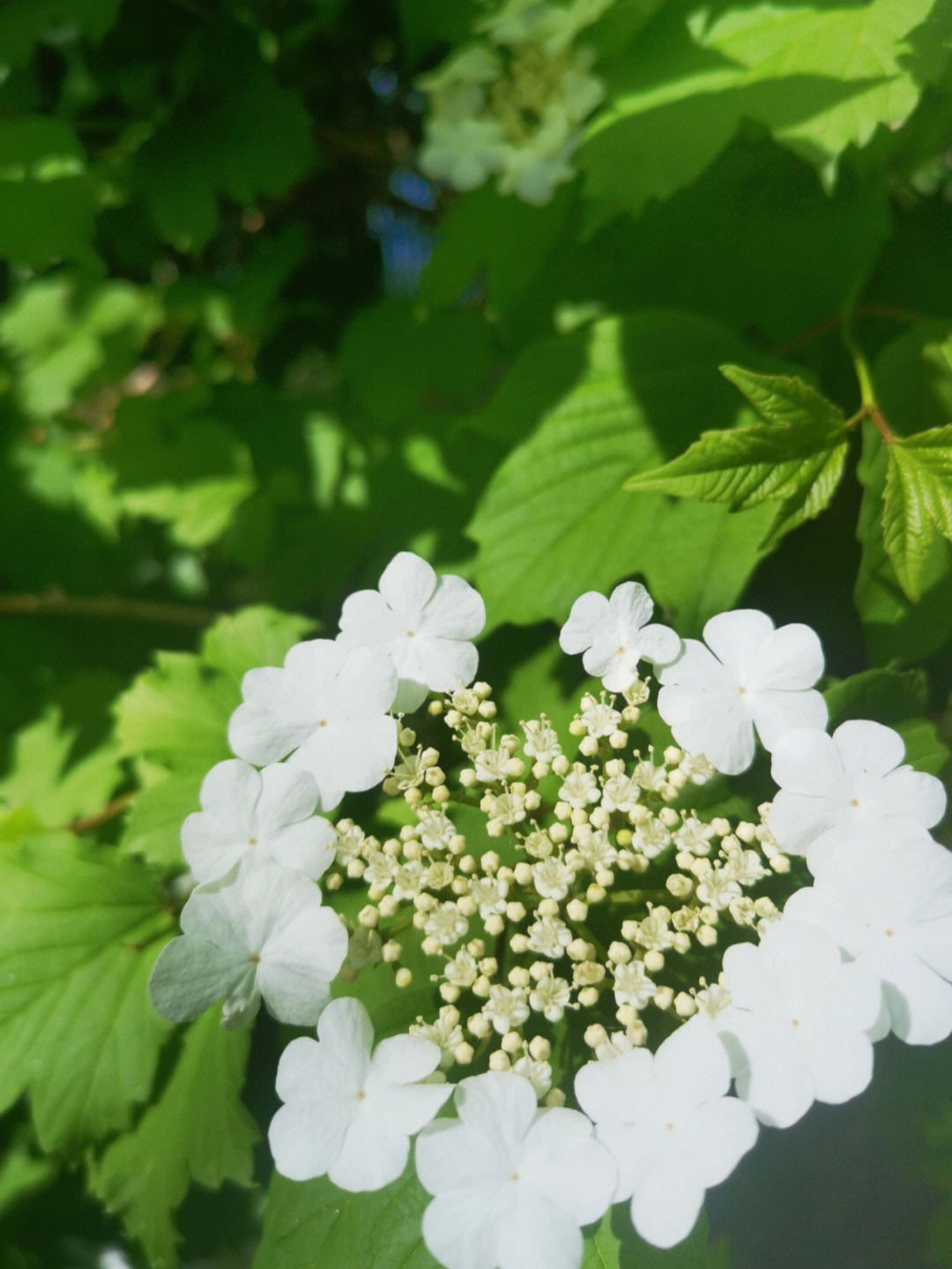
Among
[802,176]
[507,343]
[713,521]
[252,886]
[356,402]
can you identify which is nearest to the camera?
[252,886]

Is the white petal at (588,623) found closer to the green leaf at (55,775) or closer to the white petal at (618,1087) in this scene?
the white petal at (618,1087)

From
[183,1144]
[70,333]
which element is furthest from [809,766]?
[70,333]

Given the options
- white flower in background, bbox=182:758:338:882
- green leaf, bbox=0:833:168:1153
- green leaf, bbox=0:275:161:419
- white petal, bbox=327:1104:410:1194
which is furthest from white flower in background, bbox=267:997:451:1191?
green leaf, bbox=0:275:161:419

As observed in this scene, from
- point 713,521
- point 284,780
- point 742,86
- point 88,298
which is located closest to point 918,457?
point 713,521

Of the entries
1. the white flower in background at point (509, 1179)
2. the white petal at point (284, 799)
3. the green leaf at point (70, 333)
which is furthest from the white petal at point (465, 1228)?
the green leaf at point (70, 333)

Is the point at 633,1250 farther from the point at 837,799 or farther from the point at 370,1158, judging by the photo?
the point at 837,799

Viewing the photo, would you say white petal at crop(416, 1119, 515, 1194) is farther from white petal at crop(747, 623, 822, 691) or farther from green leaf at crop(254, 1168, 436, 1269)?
white petal at crop(747, 623, 822, 691)

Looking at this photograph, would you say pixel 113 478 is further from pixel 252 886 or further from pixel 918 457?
pixel 918 457
